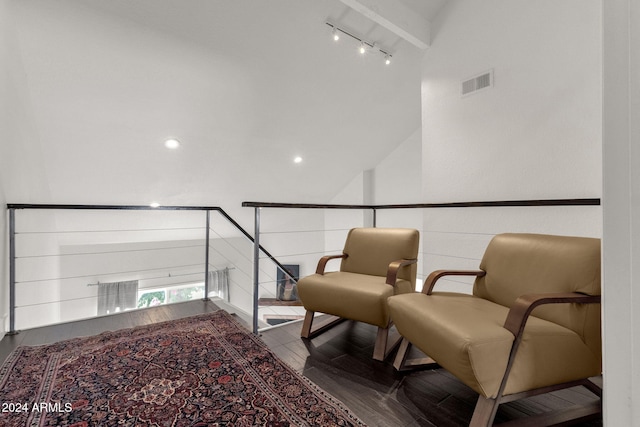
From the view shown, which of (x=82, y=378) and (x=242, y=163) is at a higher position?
(x=242, y=163)

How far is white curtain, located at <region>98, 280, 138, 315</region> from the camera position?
5723 millimetres

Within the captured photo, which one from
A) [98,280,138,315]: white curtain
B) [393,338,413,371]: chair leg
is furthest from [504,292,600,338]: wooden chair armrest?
[98,280,138,315]: white curtain

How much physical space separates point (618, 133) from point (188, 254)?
6398 millimetres

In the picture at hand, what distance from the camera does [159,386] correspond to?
1570mm

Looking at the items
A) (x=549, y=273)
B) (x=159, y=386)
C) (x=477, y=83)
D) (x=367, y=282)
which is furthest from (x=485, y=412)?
(x=477, y=83)

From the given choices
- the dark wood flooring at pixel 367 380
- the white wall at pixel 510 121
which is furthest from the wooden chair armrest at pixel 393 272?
the white wall at pixel 510 121

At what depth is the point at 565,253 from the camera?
1484 mm

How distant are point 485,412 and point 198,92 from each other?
3344 mm

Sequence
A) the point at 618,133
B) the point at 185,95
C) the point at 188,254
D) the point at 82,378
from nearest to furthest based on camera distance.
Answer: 1. the point at 618,133
2. the point at 82,378
3. the point at 185,95
4. the point at 188,254

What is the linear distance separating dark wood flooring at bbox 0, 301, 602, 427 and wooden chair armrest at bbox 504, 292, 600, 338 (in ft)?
1.54

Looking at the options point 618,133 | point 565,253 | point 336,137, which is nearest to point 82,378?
point 618,133

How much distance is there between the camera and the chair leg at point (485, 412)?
118 centimetres

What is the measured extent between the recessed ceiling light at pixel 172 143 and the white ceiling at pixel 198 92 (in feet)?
0.21

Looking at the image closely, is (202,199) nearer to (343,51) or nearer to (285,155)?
(285,155)
